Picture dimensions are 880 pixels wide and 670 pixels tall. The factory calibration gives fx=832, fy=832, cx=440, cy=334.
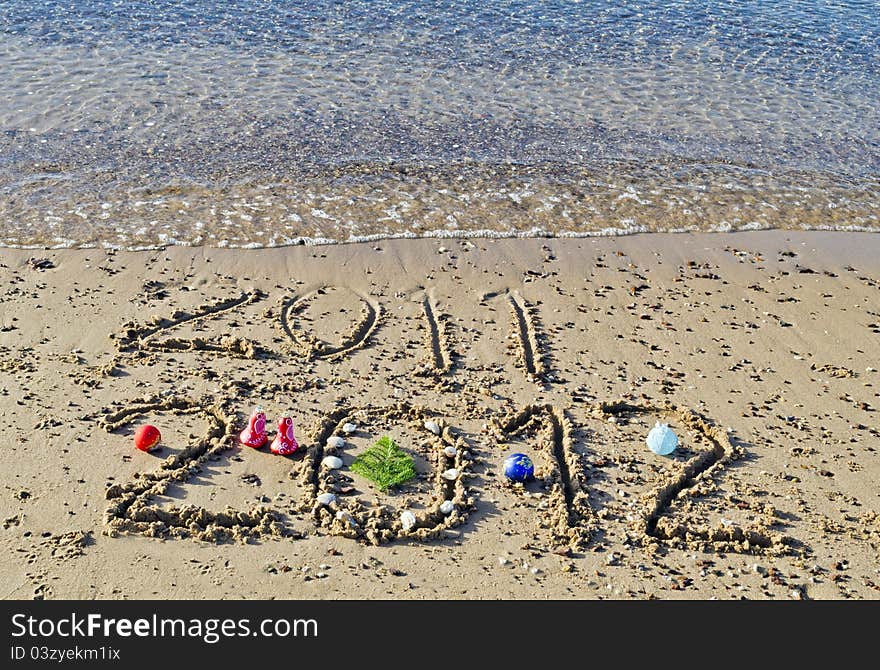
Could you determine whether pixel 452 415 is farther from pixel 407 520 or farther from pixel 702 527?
pixel 702 527

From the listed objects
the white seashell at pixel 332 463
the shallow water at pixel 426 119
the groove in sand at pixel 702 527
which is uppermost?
the shallow water at pixel 426 119

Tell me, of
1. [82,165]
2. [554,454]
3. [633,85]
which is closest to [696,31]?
[633,85]

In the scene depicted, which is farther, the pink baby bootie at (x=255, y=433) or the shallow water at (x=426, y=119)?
the shallow water at (x=426, y=119)

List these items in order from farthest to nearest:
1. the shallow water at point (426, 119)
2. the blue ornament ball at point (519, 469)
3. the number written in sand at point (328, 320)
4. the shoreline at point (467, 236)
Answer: the shallow water at point (426, 119)
the shoreline at point (467, 236)
the number written in sand at point (328, 320)
the blue ornament ball at point (519, 469)

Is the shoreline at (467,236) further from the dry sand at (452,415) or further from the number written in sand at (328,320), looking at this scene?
the number written in sand at (328,320)

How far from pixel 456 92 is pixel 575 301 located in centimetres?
675

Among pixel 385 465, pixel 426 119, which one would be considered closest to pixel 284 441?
pixel 385 465

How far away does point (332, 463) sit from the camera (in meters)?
6.15

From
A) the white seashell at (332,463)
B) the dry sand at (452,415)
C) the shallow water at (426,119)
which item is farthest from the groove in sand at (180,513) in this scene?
the shallow water at (426,119)

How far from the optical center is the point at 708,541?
5.66 metres

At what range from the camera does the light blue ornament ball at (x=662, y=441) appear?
21.2ft

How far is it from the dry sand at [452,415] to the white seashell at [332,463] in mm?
90

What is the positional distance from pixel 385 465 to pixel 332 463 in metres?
0.39
